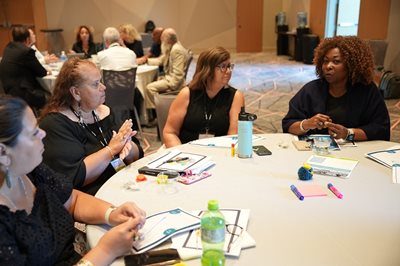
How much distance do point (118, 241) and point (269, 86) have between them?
22.7 ft

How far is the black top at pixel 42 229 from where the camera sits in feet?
3.87

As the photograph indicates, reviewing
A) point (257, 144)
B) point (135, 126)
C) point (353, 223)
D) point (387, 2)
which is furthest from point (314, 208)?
point (387, 2)

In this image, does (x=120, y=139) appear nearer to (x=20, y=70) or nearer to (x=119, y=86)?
(x=119, y=86)

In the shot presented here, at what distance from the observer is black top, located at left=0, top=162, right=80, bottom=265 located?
118cm

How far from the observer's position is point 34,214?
1320 millimetres

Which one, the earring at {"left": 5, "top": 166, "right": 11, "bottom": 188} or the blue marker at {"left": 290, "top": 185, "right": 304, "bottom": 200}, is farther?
the blue marker at {"left": 290, "top": 185, "right": 304, "bottom": 200}

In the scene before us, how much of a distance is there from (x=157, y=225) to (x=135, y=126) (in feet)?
12.1

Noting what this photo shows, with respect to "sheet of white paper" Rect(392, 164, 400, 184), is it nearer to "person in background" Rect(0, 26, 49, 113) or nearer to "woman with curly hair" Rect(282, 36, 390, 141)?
"woman with curly hair" Rect(282, 36, 390, 141)

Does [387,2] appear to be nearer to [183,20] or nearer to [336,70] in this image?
[336,70]

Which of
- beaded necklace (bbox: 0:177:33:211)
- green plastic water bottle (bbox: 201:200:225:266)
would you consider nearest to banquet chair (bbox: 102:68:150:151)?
beaded necklace (bbox: 0:177:33:211)

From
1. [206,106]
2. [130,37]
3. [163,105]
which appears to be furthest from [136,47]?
[206,106]

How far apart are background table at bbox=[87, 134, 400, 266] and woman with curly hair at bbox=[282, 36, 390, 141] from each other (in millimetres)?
318

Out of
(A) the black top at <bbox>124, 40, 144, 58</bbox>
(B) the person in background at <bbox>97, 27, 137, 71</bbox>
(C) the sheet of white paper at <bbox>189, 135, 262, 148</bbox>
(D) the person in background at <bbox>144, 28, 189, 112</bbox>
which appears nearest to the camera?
(C) the sheet of white paper at <bbox>189, 135, 262, 148</bbox>

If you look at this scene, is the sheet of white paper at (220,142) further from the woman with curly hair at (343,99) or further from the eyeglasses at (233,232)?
the eyeglasses at (233,232)
